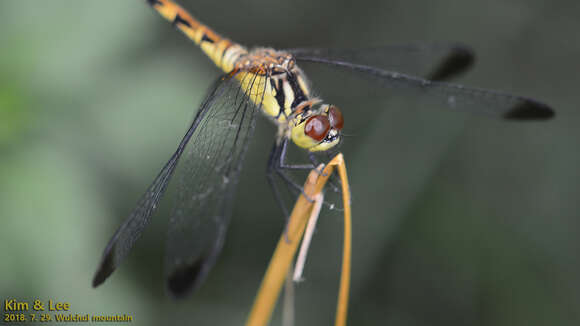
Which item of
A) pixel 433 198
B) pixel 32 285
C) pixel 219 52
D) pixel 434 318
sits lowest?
pixel 434 318

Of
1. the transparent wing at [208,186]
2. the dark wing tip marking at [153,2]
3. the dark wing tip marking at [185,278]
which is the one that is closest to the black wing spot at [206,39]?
the dark wing tip marking at [153,2]

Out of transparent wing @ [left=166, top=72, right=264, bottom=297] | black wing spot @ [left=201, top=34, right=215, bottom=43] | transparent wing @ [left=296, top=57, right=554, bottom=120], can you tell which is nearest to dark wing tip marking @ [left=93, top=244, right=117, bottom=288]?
transparent wing @ [left=166, top=72, right=264, bottom=297]

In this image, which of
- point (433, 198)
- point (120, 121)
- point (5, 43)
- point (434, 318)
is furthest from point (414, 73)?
point (5, 43)

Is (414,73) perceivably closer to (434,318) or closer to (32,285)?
(434,318)

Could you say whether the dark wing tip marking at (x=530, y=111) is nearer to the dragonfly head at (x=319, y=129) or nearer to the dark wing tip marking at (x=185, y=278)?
the dragonfly head at (x=319, y=129)

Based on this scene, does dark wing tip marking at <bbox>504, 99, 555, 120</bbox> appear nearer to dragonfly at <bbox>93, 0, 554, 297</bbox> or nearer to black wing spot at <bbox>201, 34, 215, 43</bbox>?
dragonfly at <bbox>93, 0, 554, 297</bbox>

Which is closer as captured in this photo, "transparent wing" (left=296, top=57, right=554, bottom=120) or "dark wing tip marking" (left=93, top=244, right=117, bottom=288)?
"dark wing tip marking" (left=93, top=244, right=117, bottom=288)
